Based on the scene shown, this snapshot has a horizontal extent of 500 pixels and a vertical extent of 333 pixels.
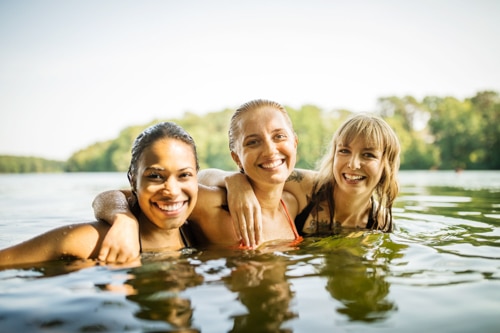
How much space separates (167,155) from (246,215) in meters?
1.02

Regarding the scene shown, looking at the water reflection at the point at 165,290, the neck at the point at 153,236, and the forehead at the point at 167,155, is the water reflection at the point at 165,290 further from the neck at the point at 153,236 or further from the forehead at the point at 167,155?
the forehead at the point at 167,155

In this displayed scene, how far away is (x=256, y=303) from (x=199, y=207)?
1763 millimetres

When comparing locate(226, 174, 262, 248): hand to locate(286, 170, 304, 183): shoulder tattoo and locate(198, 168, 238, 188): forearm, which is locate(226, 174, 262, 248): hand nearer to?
locate(198, 168, 238, 188): forearm

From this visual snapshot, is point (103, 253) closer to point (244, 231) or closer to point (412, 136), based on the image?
point (244, 231)

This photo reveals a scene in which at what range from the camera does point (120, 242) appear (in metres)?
2.96

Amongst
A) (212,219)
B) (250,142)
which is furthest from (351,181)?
(212,219)

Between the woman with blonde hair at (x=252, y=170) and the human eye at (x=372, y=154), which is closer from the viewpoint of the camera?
the woman with blonde hair at (x=252, y=170)

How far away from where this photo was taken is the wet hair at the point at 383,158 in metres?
4.59

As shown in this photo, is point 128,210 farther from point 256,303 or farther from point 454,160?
point 454,160

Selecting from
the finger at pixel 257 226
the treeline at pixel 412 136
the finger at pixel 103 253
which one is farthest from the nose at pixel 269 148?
the treeline at pixel 412 136

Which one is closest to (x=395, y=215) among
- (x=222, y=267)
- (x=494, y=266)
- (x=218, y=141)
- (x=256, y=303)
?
(x=494, y=266)

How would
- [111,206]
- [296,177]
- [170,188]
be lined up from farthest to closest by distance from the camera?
[296,177] → [111,206] → [170,188]

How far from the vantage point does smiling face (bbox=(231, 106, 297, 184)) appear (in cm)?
380

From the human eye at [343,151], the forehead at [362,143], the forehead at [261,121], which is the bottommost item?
the human eye at [343,151]
